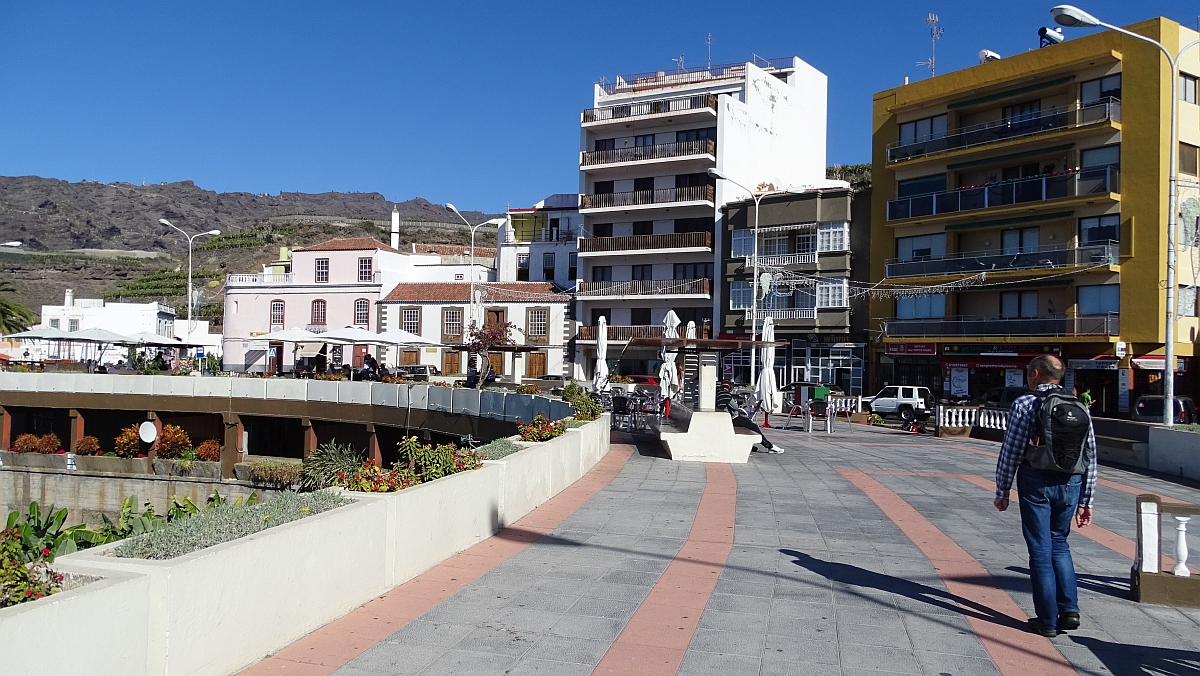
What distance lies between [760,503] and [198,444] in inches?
1077

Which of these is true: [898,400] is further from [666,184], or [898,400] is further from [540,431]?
[540,431]

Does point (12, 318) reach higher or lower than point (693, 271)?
lower

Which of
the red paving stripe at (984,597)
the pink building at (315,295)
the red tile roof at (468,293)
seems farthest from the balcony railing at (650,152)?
the red paving stripe at (984,597)

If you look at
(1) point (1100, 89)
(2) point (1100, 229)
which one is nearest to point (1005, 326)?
(2) point (1100, 229)

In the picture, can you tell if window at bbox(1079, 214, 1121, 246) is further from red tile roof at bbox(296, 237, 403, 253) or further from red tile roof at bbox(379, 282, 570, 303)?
red tile roof at bbox(296, 237, 403, 253)

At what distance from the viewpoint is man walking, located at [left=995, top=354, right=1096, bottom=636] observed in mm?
5777

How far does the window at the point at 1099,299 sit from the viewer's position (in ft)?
114

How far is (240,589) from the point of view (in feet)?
16.3

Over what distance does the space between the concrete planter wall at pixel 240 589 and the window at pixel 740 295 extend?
40.2 metres

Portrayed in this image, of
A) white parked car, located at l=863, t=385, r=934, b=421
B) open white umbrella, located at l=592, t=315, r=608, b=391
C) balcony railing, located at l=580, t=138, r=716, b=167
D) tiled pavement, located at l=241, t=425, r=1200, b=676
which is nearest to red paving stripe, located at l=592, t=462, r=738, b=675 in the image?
tiled pavement, located at l=241, t=425, r=1200, b=676

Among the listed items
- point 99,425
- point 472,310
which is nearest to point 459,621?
point 99,425

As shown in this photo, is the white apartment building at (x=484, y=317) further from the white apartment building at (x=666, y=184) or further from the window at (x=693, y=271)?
the window at (x=693, y=271)

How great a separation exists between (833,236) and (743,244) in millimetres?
5145

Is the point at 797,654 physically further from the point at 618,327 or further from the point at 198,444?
the point at 618,327
